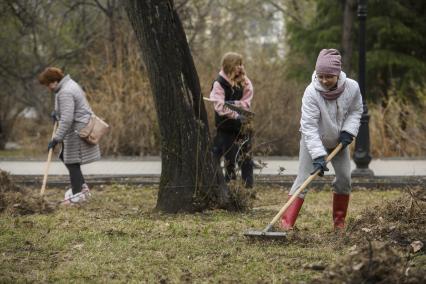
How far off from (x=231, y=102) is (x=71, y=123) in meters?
1.99

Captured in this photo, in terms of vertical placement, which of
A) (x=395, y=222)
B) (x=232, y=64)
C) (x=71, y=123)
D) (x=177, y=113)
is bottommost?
(x=395, y=222)

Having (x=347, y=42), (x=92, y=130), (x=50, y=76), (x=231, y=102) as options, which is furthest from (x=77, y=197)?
(x=347, y=42)

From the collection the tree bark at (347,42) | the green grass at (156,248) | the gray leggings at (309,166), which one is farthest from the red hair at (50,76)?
the tree bark at (347,42)

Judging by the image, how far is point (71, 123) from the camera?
10.6 meters

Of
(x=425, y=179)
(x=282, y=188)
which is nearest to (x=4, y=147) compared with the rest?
(x=282, y=188)

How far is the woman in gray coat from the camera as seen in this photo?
1055 centimetres

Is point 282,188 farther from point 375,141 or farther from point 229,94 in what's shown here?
point 375,141

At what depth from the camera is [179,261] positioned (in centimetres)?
A: 644

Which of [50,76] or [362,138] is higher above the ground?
[50,76]

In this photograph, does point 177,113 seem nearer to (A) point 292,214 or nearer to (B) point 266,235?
(A) point 292,214

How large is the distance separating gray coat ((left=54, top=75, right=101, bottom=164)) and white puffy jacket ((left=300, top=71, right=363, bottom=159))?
394 centimetres

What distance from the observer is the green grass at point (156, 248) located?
6.03 m

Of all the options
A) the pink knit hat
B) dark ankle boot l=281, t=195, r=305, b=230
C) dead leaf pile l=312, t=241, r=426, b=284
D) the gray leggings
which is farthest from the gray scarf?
dead leaf pile l=312, t=241, r=426, b=284

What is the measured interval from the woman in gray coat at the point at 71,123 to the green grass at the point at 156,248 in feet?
3.86
